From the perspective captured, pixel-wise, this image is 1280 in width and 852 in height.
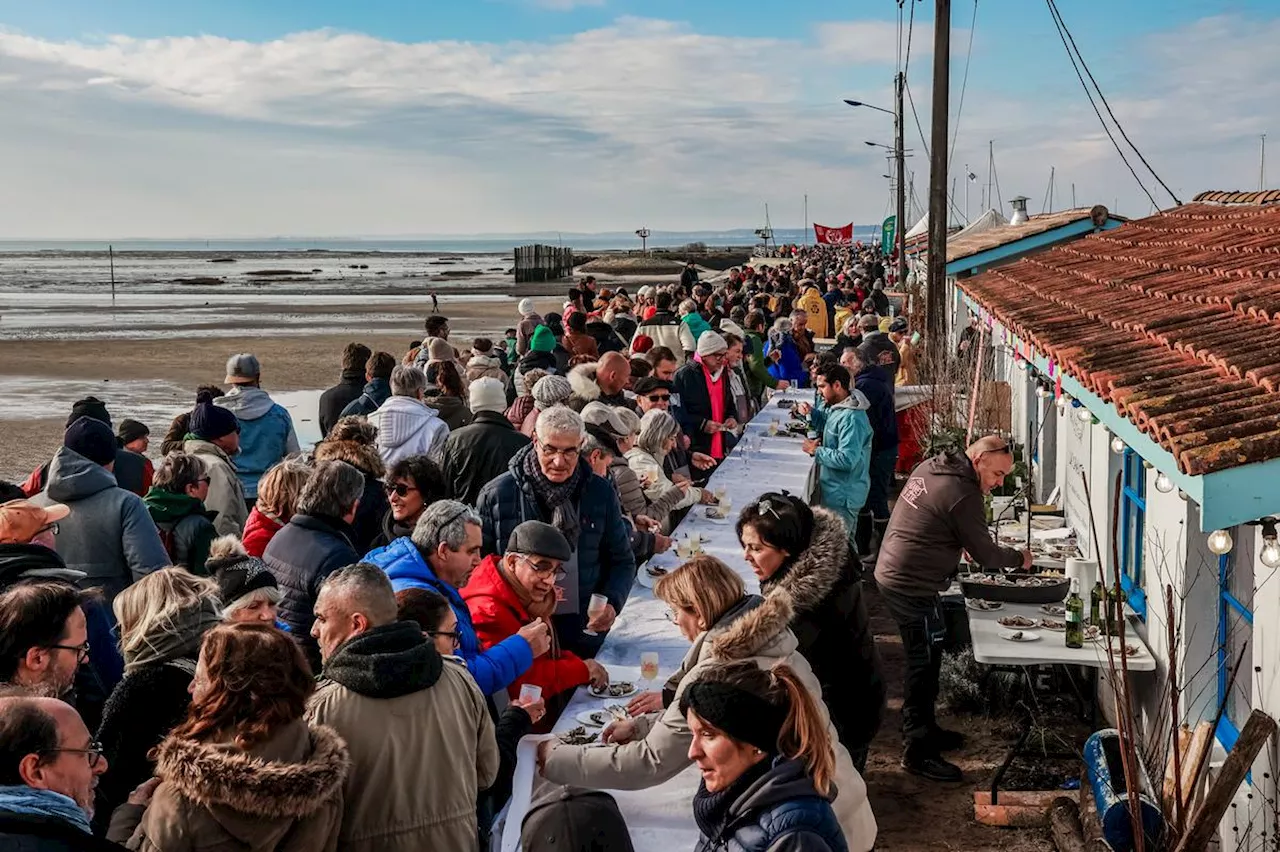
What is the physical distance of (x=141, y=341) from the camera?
3344 centimetres

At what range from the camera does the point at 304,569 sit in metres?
4.88

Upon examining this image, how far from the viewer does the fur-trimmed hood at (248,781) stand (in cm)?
287

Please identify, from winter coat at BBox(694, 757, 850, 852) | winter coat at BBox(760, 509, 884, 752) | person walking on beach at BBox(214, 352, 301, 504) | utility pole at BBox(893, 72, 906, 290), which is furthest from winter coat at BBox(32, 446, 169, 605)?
utility pole at BBox(893, 72, 906, 290)

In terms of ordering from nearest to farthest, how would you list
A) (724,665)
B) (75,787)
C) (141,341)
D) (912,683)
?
1. (75,787)
2. (724,665)
3. (912,683)
4. (141,341)

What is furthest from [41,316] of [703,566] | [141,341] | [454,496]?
[703,566]

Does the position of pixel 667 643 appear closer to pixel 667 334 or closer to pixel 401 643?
pixel 401 643

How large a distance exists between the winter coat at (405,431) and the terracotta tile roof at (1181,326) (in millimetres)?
4091

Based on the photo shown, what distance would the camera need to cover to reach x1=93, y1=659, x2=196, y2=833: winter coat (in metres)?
3.50

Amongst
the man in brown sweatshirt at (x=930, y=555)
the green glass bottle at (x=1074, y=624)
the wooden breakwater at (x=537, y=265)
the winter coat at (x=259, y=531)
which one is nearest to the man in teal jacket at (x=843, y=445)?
the man in brown sweatshirt at (x=930, y=555)

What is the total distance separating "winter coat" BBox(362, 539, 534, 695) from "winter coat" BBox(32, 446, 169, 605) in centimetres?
180

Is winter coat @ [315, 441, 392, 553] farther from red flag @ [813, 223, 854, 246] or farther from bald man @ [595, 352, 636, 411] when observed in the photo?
red flag @ [813, 223, 854, 246]

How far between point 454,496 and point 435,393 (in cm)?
280

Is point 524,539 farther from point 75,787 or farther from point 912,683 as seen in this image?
point 912,683

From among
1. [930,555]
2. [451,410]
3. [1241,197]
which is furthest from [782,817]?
[1241,197]
